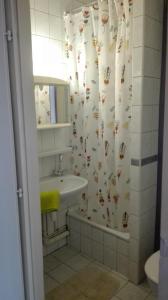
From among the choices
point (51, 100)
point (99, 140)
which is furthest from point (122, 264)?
point (51, 100)

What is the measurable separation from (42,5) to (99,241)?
7.13ft

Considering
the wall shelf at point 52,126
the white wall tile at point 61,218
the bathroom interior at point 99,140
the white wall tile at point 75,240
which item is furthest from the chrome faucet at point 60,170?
the white wall tile at point 75,240

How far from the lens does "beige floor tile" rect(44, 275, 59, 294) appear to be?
6.81 feet

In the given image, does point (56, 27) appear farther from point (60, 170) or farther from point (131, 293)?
point (131, 293)

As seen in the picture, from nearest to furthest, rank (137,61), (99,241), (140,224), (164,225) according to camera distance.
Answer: (164,225) < (137,61) < (140,224) < (99,241)

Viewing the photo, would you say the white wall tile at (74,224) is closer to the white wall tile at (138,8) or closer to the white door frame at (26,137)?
the white door frame at (26,137)

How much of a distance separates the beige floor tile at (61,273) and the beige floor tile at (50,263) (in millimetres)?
51

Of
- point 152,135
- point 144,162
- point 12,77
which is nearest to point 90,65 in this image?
point 152,135

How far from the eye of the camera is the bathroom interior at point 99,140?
75.0 inches

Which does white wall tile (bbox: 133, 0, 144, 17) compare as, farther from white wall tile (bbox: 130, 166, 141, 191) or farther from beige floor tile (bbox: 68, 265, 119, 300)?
beige floor tile (bbox: 68, 265, 119, 300)

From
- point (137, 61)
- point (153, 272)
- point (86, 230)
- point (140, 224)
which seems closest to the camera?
point (153, 272)

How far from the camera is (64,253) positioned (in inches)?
101

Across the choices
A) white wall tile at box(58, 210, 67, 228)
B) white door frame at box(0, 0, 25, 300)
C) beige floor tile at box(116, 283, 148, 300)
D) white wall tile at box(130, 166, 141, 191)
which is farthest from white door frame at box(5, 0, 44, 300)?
white wall tile at box(58, 210, 67, 228)

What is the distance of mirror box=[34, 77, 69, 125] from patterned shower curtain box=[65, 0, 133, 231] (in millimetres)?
92
